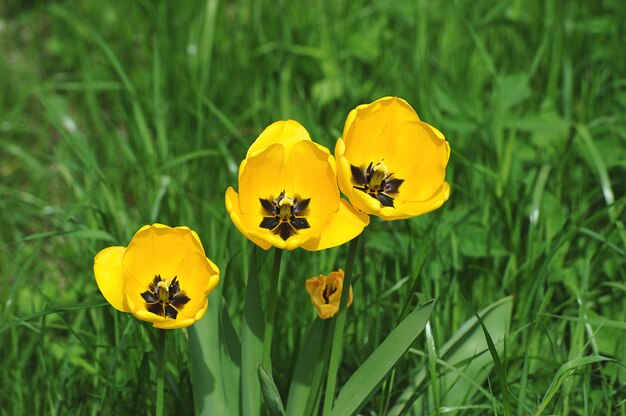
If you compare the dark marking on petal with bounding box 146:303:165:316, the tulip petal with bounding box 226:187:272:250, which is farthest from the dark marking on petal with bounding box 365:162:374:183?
the dark marking on petal with bounding box 146:303:165:316

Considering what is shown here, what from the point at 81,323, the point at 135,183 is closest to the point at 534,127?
the point at 135,183

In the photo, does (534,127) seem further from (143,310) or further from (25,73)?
(25,73)

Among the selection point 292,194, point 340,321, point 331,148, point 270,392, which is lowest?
point 270,392

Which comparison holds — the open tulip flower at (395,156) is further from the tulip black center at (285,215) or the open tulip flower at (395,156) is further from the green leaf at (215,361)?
the green leaf at (215,361)

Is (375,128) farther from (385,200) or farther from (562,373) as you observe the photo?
(562,373)

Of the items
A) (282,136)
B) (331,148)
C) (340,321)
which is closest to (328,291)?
(340,321)

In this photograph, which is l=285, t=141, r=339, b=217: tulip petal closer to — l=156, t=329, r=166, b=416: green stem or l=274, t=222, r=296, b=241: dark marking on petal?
l=274, t=222, r=296, b=241: dark marking on petal
